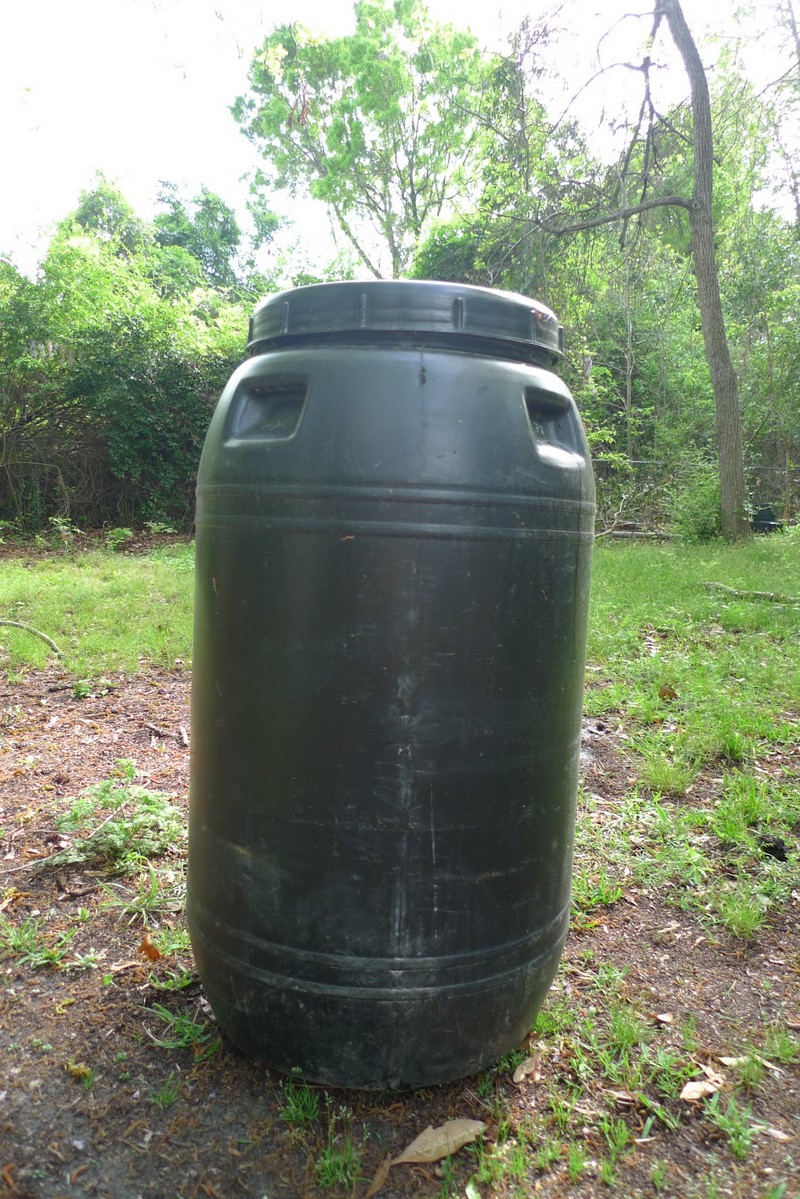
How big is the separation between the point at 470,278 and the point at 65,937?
12.3 meters

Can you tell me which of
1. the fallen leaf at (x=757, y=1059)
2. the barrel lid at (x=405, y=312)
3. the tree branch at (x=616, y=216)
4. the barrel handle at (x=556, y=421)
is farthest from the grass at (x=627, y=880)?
the tree branch at (x=616, y=216)

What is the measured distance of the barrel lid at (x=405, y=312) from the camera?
4.99 feet

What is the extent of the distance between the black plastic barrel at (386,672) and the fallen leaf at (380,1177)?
14cm

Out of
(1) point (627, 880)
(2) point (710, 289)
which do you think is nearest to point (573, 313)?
(2) point (710, 289)

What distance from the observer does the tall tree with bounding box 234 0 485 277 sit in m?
23.6

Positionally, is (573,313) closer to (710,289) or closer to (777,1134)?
(710,289)

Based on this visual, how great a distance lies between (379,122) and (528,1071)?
27.7 m

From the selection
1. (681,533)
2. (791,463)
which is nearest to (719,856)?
(681,533)

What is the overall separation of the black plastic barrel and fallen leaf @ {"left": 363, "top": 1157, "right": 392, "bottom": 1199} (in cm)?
14

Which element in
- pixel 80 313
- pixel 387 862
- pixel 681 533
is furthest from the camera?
pixel 80 313

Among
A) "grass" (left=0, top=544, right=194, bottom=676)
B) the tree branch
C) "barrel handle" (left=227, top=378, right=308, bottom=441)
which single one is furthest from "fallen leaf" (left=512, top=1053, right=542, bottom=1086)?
the tree branch

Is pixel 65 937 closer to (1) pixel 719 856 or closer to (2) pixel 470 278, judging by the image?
(1) pixel 719 856

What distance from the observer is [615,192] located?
33.1 feet

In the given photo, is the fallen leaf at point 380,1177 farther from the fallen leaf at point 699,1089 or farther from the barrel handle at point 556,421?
the barrel handle at point 556,421
